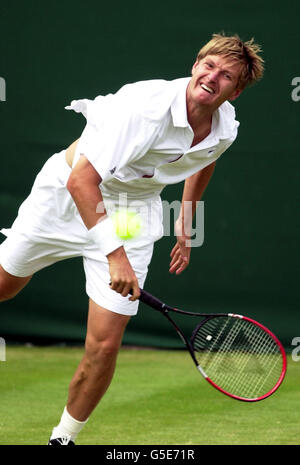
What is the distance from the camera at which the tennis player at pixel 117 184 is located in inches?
112

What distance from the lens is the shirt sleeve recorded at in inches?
112

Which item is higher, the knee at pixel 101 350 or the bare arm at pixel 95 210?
the bare arm at pixel 95 210

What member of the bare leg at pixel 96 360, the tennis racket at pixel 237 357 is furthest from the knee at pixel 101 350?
the tennis racket at pixel 237 357

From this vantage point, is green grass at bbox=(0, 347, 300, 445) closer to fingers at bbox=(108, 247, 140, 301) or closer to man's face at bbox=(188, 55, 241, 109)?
fingers at bbox=(108, 247, 140, 301)

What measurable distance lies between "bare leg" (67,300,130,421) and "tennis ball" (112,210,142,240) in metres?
0.29

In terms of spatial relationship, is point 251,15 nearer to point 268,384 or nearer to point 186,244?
point 186,244

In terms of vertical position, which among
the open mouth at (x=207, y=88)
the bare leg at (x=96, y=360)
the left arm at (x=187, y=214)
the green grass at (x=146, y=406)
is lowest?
the green grass at (x=146, y=406)

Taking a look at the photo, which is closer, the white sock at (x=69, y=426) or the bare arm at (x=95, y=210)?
the bare arm at (x=95, y=210)

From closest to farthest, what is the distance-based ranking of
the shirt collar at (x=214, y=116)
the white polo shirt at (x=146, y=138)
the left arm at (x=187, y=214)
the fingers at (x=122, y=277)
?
the fingers at (x=122, y=277) < the white polo shirt at (x=146, y=138) < the shirt collar at (x=214, y=116) < the left arm at (x=187, y=214)

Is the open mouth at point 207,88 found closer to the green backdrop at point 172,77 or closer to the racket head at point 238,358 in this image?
the racket head at point 238,358

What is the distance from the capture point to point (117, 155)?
287cm

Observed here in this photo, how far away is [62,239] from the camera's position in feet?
11.0

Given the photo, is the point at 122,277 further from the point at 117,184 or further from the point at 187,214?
the point at 187,214

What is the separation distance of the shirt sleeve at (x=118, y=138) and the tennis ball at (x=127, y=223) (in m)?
0.33
